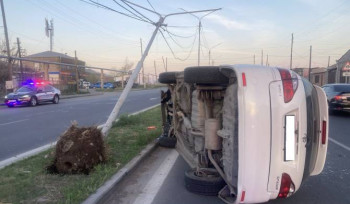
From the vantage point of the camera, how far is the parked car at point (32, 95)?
23.1 meters

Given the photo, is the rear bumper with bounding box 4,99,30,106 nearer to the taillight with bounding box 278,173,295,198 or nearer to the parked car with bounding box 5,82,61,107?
the parked car with bounding box 5,82,61,107

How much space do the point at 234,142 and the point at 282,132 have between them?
0.52 meters

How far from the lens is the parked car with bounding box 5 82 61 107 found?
23.1m

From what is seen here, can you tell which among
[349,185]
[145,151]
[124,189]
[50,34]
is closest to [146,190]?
[124,189]

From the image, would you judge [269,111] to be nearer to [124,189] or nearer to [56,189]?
[124,189]

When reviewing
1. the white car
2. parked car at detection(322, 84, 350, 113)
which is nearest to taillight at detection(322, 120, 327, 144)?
the white car

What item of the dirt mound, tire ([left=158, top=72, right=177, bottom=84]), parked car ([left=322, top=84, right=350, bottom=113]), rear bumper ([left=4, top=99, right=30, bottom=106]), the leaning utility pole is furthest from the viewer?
rear bumper ([left=4, top=99, right=30, bottom=106])

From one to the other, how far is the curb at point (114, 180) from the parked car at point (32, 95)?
18.2 metres

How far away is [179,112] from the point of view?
6414mm

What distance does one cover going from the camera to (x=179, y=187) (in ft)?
17.2

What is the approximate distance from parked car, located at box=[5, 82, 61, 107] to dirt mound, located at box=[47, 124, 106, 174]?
18985 millimetres

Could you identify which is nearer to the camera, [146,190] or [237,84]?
[237,84]

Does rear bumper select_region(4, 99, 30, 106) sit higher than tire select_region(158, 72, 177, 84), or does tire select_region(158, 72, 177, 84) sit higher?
tire select_region(158, 72, 177, 84)

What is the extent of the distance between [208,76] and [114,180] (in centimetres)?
219
